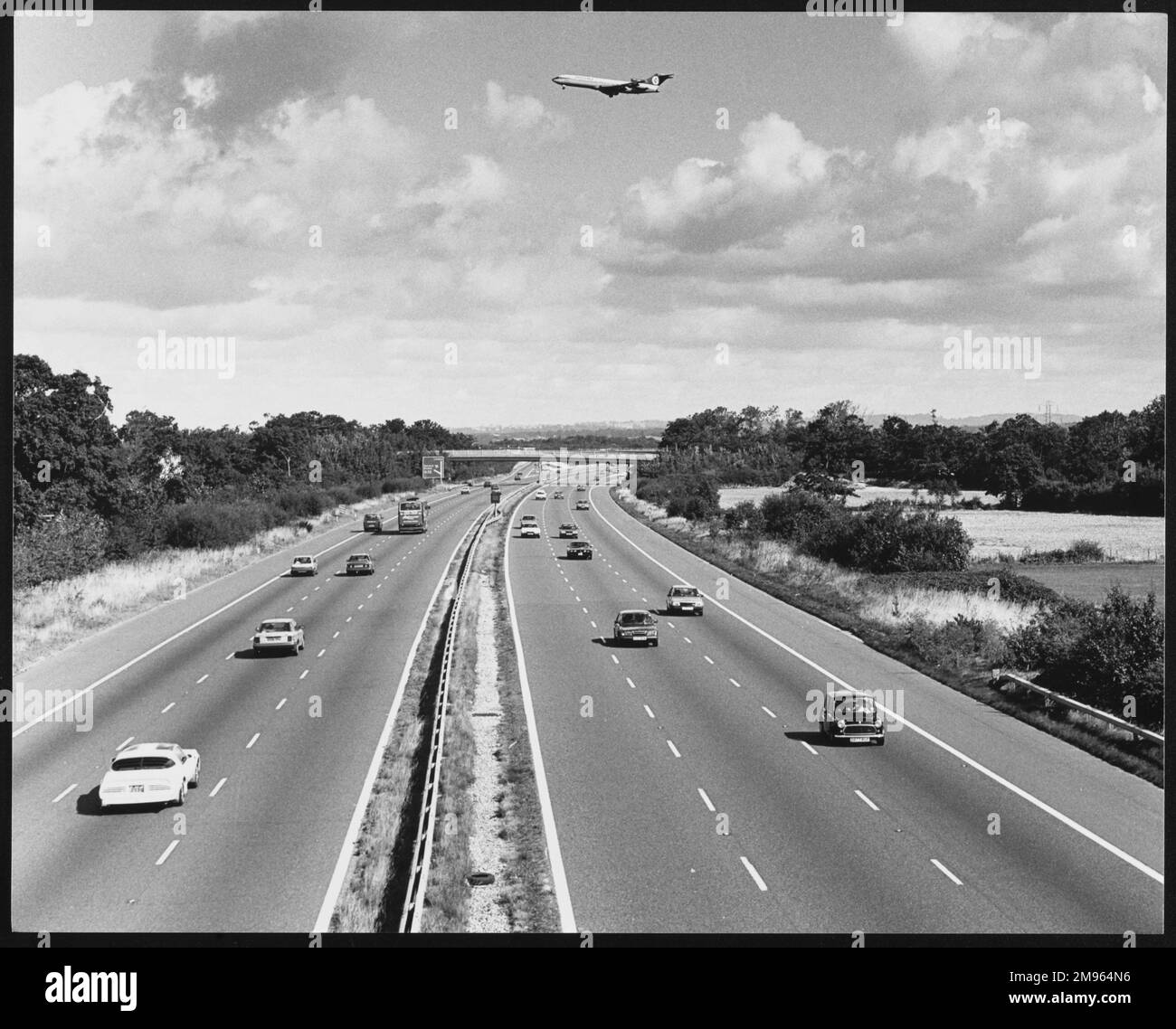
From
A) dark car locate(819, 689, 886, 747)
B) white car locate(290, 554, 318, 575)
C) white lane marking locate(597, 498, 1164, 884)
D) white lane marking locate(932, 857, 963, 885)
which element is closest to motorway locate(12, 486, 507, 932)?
white lane marking locate(932, 857, 963, 885)

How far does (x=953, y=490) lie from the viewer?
164875 mm

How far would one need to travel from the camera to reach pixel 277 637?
157 feet

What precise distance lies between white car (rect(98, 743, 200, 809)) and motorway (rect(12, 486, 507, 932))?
16.3 inches

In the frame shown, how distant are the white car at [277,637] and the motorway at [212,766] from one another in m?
0.55

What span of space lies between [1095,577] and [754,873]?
215 feet

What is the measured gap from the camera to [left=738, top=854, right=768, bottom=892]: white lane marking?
21781mm

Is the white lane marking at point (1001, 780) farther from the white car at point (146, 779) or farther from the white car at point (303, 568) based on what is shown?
the white car at point (303, 568)

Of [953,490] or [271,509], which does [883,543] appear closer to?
[271,509]

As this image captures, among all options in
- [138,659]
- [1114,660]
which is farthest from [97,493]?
[1114,660]

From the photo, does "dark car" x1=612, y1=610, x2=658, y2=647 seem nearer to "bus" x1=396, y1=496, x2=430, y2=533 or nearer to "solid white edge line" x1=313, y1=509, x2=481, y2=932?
"solid white edge line" x1=313, y1=509, x2=481, y2=932

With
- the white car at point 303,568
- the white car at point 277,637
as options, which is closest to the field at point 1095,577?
the white car at point 277,637

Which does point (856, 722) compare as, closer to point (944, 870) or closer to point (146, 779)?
point (944, 870)
